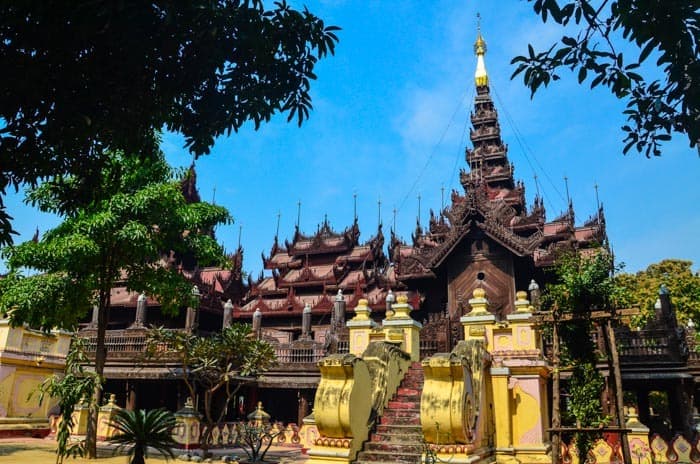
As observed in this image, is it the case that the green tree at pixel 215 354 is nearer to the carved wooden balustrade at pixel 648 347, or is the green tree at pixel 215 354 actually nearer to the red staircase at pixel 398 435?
the red staircase at pixel 398 435

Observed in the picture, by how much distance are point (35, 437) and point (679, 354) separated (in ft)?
70.3

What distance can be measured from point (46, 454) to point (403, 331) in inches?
384

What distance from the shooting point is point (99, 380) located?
1508 cm

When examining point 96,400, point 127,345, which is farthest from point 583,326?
point 127,345

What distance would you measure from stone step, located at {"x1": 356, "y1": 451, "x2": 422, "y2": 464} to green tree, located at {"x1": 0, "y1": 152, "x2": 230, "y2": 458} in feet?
26.7

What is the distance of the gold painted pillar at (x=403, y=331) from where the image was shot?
13.5 m

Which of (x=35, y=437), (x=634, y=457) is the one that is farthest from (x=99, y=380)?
(x=634, y=457)

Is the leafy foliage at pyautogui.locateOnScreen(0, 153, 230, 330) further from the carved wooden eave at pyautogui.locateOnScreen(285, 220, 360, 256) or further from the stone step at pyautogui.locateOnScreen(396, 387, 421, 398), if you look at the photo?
the carved wooden eave at pyautogui.locateOnScreen(285, 220, 360, 256)

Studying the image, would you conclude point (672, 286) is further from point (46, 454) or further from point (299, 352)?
point (46, 454)

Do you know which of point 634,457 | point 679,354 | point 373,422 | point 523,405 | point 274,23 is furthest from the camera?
point 679,354

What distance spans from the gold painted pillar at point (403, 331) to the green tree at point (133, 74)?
25.6ft

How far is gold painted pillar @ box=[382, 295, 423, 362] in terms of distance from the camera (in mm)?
13477

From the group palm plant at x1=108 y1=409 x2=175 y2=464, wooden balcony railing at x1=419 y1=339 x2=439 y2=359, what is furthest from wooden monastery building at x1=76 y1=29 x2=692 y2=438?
palm plant at x1=108 y1=409 x2=175 y2=464

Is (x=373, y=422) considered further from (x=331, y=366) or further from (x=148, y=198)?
(x=148, y=198)
